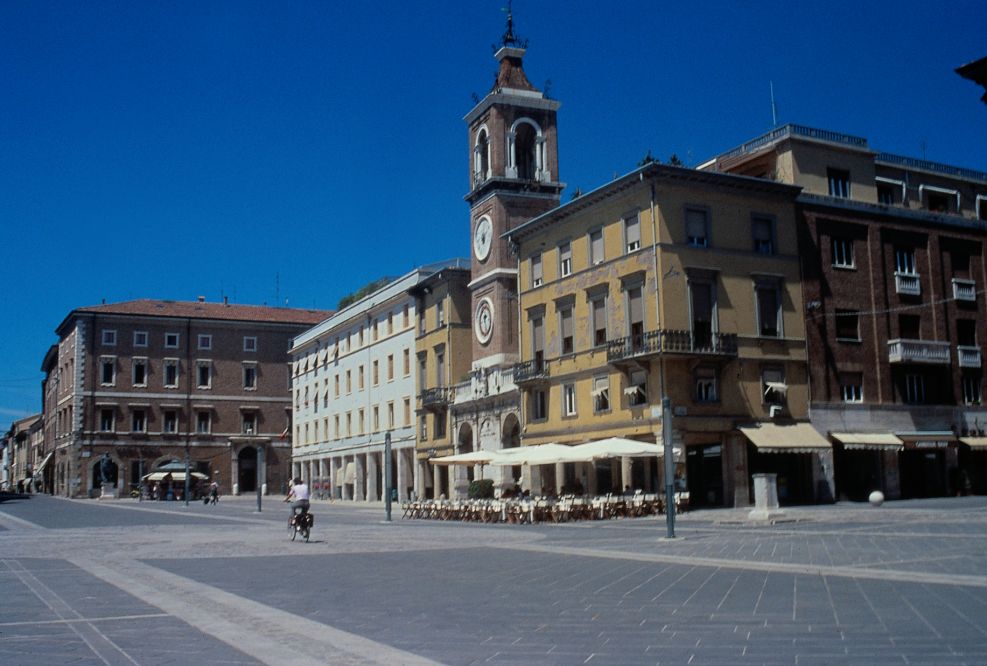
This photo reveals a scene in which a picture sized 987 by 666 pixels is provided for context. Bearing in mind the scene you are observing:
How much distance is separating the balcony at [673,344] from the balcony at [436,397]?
16271 millimetres

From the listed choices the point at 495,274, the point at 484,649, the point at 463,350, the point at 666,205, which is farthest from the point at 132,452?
the point at 484,649

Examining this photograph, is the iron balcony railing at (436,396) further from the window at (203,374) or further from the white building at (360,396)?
the window at (203,374)

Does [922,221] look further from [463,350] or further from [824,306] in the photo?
[463,350]

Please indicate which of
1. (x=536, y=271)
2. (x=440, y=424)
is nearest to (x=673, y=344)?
(x=536, y=271)

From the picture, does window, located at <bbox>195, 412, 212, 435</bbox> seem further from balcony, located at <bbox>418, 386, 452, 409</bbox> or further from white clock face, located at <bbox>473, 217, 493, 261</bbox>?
white clock face, located at <bbox>473, 217, 493, 261</bbox>

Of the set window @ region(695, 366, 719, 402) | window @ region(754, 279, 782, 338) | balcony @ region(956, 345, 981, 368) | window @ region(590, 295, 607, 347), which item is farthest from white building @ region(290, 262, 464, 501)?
balcony @ region(956, 345, 981, 368)

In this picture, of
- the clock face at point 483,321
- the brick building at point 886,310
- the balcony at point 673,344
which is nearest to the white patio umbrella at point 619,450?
the balcony at point 673,344

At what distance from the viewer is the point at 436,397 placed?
176ft

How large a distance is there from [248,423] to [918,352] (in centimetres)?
6348

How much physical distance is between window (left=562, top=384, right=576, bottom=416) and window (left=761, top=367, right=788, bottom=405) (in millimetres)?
7794

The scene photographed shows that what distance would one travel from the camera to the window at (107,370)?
8538 centimetres

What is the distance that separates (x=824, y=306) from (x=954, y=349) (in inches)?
288

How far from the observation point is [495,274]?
48.6 m

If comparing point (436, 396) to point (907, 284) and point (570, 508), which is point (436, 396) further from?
point (907, 284)
